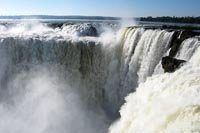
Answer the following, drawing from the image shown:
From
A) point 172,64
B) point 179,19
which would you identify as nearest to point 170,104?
point 172,64

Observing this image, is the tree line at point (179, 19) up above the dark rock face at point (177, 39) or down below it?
below

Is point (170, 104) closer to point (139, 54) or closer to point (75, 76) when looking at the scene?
point (139, 54)

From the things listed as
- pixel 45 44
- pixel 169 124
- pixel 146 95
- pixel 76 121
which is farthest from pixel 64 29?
pixel 169 124

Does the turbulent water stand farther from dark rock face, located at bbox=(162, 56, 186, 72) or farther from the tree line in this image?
the tree line

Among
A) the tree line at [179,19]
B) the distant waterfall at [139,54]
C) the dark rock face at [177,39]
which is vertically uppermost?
the dark rock face at [177,39]

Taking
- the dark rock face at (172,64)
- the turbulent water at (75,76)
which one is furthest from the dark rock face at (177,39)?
the dark rock face at (172,64)

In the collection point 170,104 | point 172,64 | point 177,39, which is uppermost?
point 177,39

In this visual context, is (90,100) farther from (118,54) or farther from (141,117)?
(141,117)

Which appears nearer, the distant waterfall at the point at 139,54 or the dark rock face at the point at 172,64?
the dark rock face at the point at 172,64

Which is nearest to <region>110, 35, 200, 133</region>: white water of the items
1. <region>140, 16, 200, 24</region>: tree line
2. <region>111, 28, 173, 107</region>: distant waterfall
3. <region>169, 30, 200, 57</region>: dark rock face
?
<region>169, 30, 200, 57</region>: dark rock face

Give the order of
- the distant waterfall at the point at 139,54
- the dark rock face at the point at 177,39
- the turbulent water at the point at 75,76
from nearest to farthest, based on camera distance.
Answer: the dark rock face at the point at 177,39 < the distant waterfall at the point at 139,54 < the turbulent water at the point at 75,76

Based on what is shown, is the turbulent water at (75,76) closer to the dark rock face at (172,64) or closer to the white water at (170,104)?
the white water at (170,104)
